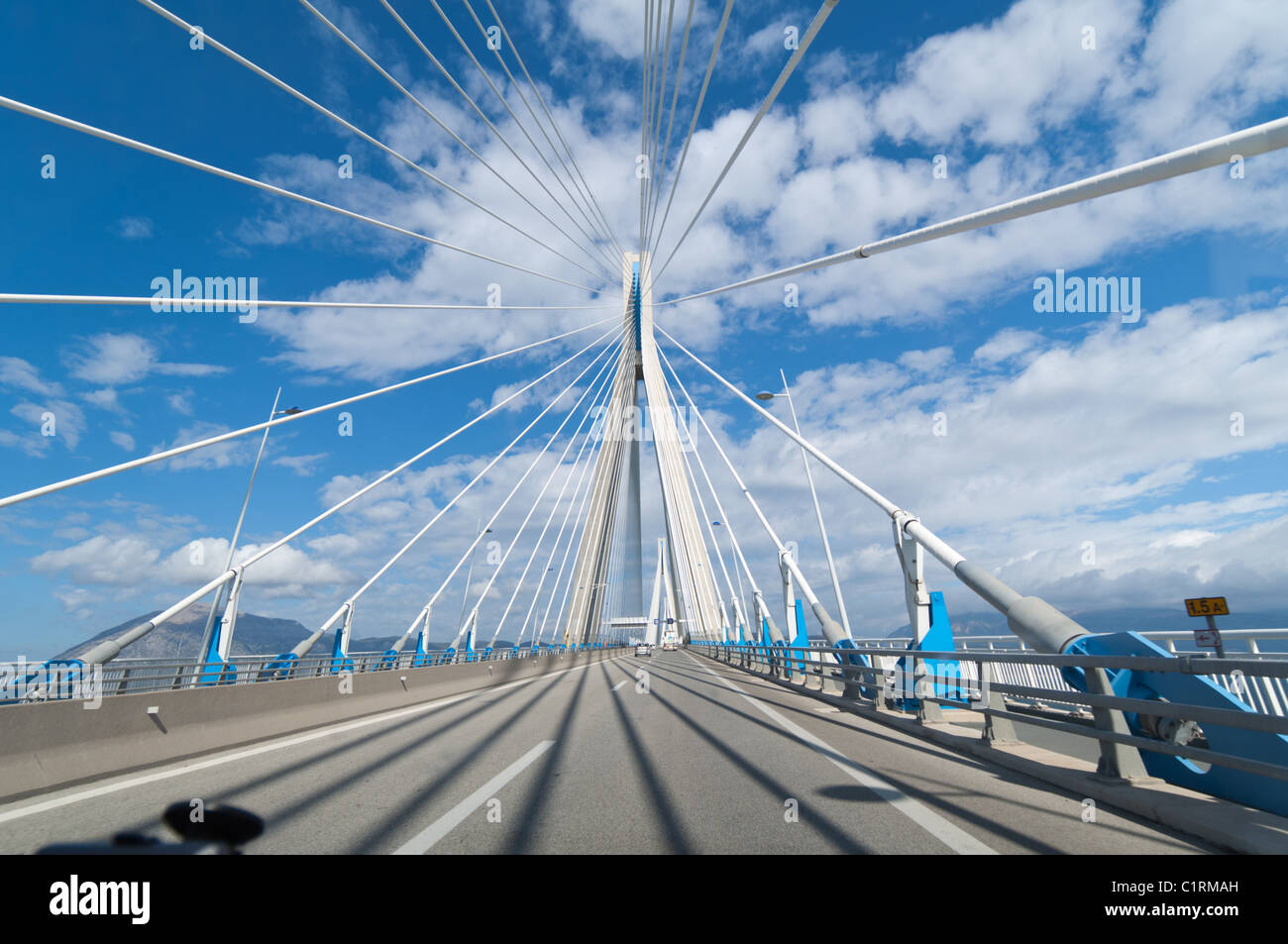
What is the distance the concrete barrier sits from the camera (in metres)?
5.99

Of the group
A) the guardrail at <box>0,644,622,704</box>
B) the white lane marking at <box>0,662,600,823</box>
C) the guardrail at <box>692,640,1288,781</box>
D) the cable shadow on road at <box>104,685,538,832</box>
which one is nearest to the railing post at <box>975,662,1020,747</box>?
the guardrail at <box>692,640,1288,781</box>

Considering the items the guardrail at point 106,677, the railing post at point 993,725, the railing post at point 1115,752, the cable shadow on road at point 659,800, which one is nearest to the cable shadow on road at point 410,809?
the cable shadow on road at point 659,800

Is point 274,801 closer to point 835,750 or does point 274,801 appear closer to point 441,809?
point 441,809

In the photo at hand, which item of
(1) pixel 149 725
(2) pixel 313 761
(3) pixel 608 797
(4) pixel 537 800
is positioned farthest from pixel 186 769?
(3) pixel 608 797

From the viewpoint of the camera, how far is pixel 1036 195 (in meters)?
7.37

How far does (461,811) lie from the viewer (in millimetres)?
5250

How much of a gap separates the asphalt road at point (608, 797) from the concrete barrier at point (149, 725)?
24 cm

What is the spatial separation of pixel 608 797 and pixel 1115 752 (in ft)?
12.7

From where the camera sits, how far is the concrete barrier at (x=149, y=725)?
5.99 m

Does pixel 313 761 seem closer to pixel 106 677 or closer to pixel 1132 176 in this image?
pixel 106 677

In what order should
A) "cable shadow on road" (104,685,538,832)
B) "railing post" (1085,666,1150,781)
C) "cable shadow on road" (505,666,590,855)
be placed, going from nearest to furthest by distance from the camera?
"cable shadow on road" (505,666,590,855) < "cable shadow on road" (104,685,538,832) < "railing post" (1085,666,1150,781)

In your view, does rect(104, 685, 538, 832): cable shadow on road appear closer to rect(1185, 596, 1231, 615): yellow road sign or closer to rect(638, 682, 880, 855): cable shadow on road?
rect(638, 682, 880, 855): cable shadow on road

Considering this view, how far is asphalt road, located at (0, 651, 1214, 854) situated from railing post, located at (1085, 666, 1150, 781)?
416 millimetres

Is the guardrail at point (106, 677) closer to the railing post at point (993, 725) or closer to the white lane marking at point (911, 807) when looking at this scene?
the white lane marking at point (911, 807)
